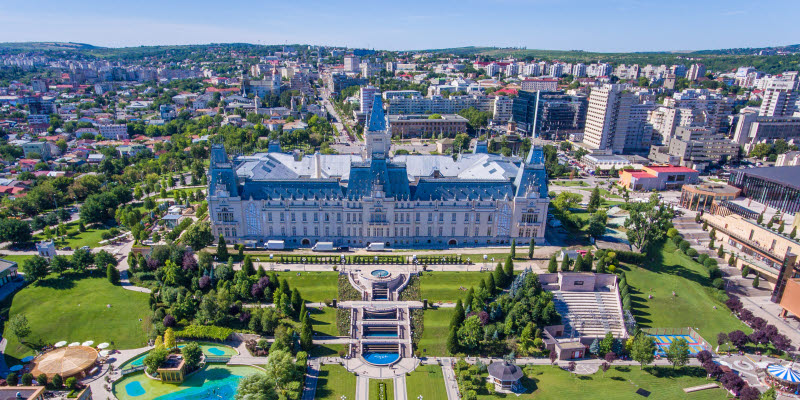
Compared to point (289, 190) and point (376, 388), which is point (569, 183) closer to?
point (289, 190)

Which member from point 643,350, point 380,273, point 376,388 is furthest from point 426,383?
point 643,350

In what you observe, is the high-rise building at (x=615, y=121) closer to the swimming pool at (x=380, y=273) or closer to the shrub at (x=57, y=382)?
the swimming pool at (x=380, y=273)

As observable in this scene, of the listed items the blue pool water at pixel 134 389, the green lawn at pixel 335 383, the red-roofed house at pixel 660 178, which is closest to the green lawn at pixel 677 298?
the green lawn at pixel 335 383

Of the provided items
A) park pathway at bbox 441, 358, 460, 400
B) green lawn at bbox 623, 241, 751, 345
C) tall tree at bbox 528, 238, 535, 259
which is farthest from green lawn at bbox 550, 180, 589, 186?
park pathway at bbox 441, 358, 460, 400

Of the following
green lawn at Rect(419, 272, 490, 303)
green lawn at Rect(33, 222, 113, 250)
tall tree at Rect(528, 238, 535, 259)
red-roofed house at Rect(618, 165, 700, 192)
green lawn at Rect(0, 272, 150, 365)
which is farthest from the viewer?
red-roofed house at Rect(618, 165, 700, 192)

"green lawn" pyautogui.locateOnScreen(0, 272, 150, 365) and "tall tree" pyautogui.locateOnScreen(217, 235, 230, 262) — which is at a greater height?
"tall tree" pyautogui.locateOnScreen(217, 235, 230, 262)

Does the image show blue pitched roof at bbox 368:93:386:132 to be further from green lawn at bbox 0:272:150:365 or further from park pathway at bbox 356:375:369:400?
park pathway at bbox 356:375:369:400
